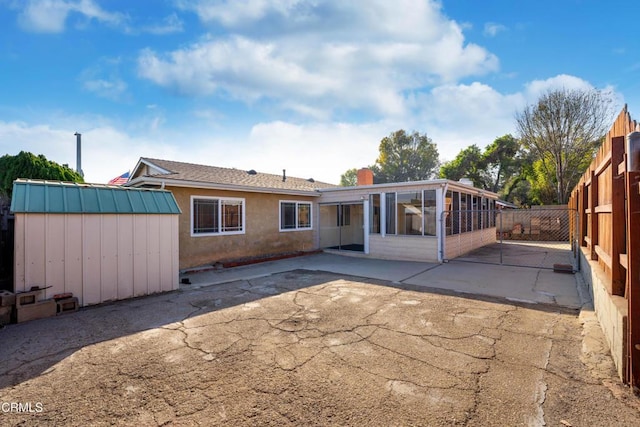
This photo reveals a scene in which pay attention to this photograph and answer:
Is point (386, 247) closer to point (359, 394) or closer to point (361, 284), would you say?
point (361, 284)

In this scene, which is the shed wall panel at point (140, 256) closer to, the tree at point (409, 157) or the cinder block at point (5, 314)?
the cinder block at point (5, 314)

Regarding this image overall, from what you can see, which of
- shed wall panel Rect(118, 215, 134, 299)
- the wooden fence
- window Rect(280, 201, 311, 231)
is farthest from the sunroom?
shed wall panel Rect(118, 215, 134, 299)

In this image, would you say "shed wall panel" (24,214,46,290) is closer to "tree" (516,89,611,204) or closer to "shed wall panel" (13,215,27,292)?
"shed wall panel" (13,215,27,292)

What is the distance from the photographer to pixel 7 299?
4453 mm

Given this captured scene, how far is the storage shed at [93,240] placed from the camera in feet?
15.8

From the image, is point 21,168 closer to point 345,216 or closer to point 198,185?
point 198,185

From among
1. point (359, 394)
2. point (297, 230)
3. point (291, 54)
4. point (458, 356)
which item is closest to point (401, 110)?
point (291, 54)

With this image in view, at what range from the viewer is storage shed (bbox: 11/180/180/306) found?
483cm

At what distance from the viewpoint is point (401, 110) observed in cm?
1196

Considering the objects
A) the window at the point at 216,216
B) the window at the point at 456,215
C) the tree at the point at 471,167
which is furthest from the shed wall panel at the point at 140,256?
the tree at the point at 471,167

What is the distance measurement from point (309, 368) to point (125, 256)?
15.5 ft

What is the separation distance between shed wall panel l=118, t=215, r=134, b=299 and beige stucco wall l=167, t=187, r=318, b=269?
2.82m

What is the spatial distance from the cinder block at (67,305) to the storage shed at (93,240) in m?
0.18

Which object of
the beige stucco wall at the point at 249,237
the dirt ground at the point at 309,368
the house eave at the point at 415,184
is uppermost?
the house eave at the point at 415,184
